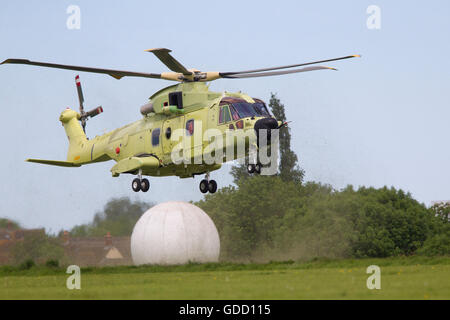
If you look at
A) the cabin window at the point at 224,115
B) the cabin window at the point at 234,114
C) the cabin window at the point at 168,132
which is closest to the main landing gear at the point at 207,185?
the cabin window at the point at 168,132

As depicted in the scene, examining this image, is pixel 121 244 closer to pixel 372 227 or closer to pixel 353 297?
pixel 372 227

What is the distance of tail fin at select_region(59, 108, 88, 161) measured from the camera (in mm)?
53344

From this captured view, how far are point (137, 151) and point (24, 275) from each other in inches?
819

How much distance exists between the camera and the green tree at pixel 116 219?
68.6 metres

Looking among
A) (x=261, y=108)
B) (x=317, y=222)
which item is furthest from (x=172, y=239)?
(x=261, y=108)

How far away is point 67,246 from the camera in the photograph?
229 ft

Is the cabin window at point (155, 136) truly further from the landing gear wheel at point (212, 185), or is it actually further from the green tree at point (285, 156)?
the green tree at point (285, 156)

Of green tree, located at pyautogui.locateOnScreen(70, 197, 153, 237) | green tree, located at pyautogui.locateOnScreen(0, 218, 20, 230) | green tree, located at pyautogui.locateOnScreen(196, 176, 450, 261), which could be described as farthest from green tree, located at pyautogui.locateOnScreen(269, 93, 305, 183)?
green tree, located at pyautogui.locateOnScreen(0, 218, 20, 230)

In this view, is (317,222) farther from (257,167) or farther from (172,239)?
(257,167)

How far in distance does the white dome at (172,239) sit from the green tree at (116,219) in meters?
1.16

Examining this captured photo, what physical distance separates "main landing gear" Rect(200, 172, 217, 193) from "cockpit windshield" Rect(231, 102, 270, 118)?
5355mm

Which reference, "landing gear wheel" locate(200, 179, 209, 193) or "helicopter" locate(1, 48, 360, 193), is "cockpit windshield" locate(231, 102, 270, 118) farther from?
"landing gear wheel" locate(200, 179, 209, 193)
